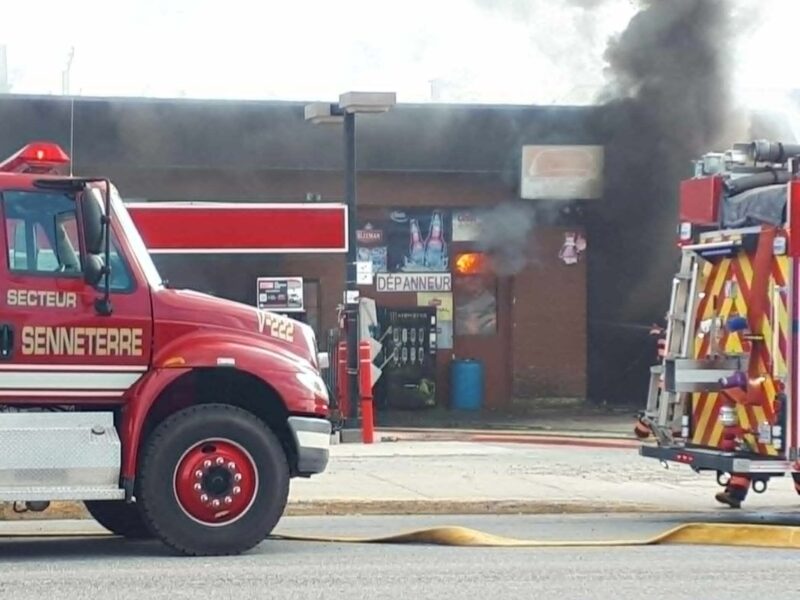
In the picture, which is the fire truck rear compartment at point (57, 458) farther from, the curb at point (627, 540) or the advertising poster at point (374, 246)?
the advertising poster at point (374, 246)

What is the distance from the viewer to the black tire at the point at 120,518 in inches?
440

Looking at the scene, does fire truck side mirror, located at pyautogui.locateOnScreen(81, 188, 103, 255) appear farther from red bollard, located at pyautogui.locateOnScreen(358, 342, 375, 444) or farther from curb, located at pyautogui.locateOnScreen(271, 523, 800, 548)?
red bollard, located at pyautogui.locateOnScreen(358, 342, 375, 444)

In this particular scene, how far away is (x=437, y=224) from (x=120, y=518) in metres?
14.8

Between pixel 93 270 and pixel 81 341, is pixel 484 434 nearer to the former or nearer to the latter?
pixel 81 341

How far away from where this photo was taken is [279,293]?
79.6ft

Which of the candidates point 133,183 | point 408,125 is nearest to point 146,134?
point 133,183

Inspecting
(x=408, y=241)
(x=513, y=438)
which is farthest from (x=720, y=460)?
(x=408, y=241)

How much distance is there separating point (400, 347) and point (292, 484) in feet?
35.9

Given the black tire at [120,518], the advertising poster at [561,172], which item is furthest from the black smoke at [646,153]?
the black tire at [120,518]

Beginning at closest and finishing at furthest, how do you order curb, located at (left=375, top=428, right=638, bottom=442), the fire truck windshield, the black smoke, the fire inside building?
the fire truck windshield → curb, located at (left=375, top=428, right=638, bottom=442) → the fire inside building → the black smoke

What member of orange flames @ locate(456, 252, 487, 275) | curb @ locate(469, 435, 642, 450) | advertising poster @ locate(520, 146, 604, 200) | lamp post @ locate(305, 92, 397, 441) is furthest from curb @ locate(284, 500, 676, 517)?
orange flames @ locate(456, 252, 487, 275)

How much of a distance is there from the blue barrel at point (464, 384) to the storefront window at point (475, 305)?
0.63 metres

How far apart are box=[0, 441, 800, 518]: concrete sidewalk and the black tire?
1.45 metres

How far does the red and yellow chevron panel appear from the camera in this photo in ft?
38.8
